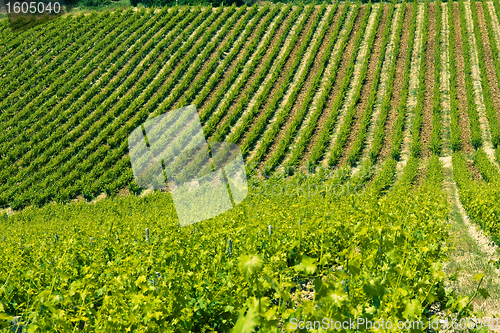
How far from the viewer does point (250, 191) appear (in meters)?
16.1

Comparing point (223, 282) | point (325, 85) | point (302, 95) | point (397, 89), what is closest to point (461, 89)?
point (397, 89)

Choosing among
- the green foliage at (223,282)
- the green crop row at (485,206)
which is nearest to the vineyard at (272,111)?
the green crop row at (485,206)

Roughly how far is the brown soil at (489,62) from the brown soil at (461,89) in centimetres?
132

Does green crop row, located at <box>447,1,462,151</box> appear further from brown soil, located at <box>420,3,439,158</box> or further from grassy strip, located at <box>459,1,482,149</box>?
brown soil, located at <box>420,3,439,158</box>

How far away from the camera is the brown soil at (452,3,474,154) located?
59.3 feet

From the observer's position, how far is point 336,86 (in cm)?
2353

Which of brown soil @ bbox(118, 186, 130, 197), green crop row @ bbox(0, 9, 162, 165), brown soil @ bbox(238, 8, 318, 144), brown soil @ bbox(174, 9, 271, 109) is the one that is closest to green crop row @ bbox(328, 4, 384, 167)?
brown soil @ bbox(238, 8, 318, 144)

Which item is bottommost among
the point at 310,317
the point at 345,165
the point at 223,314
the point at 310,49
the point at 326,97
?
the point at 345,165

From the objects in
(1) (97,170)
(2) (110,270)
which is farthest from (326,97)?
(2) (110,270)

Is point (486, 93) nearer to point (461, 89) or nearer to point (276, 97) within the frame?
point (461, 89)

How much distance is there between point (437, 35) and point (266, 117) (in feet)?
45.4

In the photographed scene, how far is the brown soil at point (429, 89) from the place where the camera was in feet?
61.0

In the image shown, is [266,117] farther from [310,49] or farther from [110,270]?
[110,270]

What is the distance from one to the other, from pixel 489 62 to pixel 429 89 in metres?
4.83
